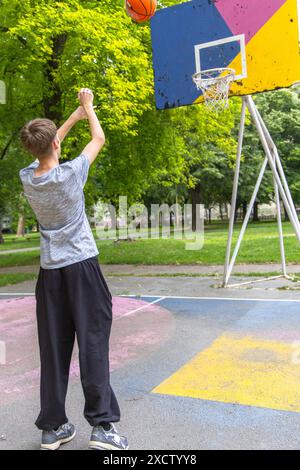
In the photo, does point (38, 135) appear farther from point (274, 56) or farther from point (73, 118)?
point (274, 56)

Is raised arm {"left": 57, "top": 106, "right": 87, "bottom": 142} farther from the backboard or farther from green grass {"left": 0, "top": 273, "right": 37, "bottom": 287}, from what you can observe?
green grass {"left": 0, "top": 273, "right": 37, "bottom": 287}

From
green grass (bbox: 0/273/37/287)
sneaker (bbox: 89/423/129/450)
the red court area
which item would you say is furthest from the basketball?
sneaker (bbox: 89/423/129/450)

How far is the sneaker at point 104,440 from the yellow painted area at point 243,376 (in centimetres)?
108

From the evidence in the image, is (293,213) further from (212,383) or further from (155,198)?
(155,198)

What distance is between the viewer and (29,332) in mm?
6270

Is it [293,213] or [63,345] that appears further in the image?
[293,213]

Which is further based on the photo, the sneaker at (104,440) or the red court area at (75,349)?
the red court area at (75,349)

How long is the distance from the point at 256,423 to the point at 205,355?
162cm

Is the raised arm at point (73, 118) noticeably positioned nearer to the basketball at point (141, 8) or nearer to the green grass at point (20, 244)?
the basketball at point (141, 8)

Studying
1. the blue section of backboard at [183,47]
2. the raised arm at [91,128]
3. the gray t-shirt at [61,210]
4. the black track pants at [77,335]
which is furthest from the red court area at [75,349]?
the blue section of backboard at [183,47]

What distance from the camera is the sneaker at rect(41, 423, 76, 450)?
302 cm

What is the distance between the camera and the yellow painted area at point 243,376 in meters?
3.78
